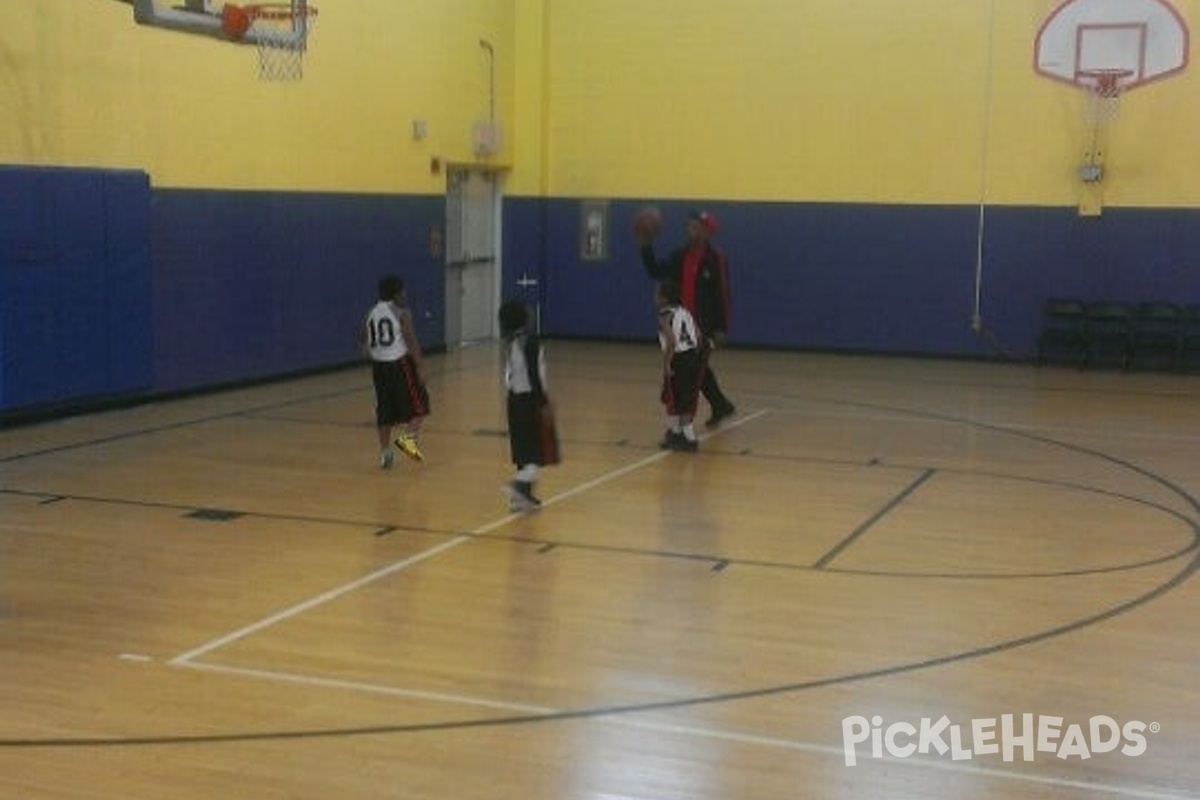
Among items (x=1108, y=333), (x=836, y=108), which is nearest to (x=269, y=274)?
(x=836, y=108)

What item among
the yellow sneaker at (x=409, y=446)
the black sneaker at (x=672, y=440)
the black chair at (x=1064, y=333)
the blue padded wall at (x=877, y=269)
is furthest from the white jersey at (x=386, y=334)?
the black chair at (x=1064, y=333)

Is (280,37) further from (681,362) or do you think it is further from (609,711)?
(609,711)

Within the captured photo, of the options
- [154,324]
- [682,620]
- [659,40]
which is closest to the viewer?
[682,620]

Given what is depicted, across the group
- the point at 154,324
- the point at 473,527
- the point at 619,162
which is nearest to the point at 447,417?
the point at 154,324

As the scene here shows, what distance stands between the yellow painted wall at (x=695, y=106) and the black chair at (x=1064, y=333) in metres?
1.27

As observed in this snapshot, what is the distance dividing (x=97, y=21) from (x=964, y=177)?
1045cm

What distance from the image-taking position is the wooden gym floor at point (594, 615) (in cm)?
492

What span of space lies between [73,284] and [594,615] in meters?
7.32

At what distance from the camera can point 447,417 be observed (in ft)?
42.0

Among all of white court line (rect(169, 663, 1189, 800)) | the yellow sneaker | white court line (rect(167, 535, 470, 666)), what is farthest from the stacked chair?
white court line (rect(169, 663, 1189, 800))

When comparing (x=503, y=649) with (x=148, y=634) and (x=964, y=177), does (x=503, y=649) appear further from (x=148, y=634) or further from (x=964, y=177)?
(x=964, y=177)

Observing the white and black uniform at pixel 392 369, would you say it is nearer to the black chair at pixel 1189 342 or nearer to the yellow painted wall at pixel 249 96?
the yellow painted wall at pixel 249 96

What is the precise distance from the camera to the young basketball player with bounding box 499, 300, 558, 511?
27.9 feet

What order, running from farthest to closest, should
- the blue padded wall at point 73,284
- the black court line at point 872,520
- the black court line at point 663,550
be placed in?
the blue padded wall at point 73,284
the black court line at point 872,520
the black court line at point 663,550
